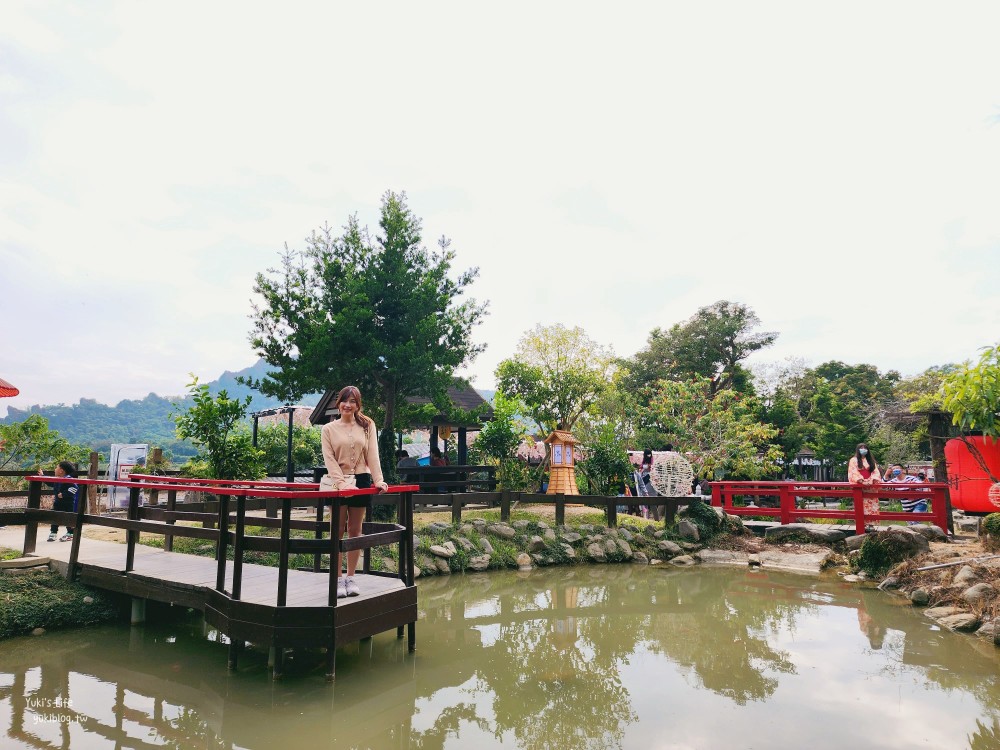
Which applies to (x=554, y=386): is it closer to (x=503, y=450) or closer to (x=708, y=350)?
(x=503, y=450)

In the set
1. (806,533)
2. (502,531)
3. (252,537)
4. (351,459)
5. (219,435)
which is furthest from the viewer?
(806,533)

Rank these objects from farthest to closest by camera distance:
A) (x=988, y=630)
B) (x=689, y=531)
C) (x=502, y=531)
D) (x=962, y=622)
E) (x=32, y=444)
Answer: (x=32, y=444) → (x=689, y=531) → (x=502, y=531) → (x=962, y=622) → (x=988, y=630)

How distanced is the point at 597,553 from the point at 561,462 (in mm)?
3348

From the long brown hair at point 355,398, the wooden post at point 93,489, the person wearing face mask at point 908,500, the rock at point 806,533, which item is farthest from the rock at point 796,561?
the wooden post at point 93,489

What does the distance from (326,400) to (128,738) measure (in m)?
11.4

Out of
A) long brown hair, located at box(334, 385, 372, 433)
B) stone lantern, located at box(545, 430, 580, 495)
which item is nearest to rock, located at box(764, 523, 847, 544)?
stone lantern, located at box(545, 430, 580, 495)

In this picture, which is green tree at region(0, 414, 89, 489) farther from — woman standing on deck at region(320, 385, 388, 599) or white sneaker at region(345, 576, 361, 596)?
white sneaker at region(345, 576, 361, 596)

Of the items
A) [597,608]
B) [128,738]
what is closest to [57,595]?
[128,738]

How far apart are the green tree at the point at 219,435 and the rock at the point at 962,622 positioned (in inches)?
345

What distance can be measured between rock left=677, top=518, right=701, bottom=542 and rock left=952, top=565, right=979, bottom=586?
4457 millimetres

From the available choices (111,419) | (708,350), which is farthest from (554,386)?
(111,419)

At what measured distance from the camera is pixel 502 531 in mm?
10641

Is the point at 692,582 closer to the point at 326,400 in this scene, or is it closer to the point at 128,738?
the point at 128,738

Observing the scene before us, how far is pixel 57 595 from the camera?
6.05 metres
